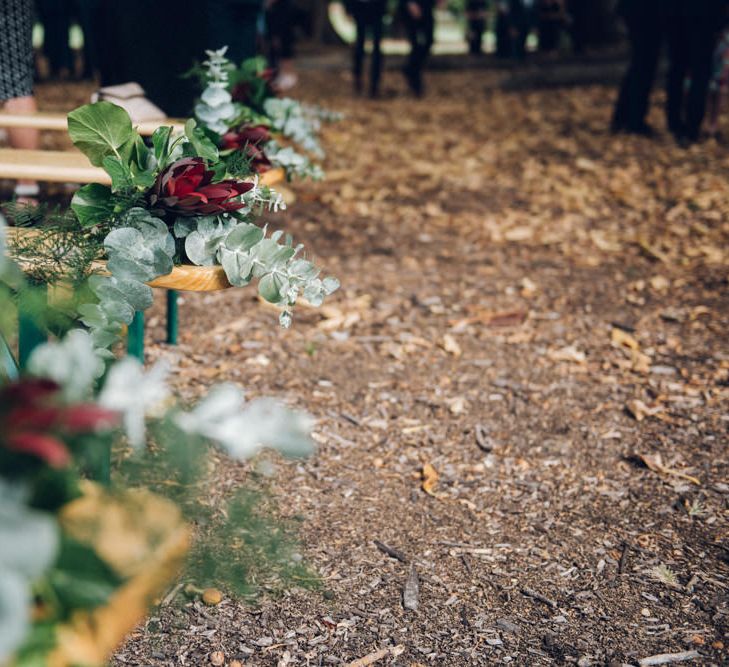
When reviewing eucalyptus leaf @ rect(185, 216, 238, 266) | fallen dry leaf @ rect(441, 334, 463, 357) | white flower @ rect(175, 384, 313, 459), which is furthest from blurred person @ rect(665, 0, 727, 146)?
white flower @ rect(175, 384, 313, 459)

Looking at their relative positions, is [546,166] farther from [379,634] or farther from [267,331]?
[379,634]

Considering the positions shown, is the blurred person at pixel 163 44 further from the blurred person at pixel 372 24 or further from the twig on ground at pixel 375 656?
the blurred person at pixel 372 24

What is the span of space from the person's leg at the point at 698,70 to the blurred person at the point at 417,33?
3459 millimetres

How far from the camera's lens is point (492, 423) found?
114 inches

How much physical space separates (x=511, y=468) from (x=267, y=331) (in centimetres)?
133

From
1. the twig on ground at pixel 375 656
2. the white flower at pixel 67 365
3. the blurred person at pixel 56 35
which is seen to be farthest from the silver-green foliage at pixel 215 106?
the blurred person at pixel 56 35

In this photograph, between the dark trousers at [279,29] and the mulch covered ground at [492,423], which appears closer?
the mulch covered ground at [492,423]

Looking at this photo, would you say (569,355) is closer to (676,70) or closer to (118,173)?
(118,173)

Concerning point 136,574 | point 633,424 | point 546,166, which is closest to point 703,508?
point 633,424

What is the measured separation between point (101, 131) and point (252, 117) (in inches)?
40.9

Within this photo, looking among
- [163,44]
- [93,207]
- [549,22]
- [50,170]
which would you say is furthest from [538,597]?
[549,22]

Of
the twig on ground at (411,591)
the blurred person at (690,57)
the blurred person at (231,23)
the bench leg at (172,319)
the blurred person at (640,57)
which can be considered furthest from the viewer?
the blurred person at (640,57)

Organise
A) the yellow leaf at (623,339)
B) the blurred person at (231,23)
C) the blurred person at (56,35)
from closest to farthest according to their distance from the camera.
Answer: the blurred person at (231,23) → the yellow leaf at (623,339) → the blurred person at (56,35)

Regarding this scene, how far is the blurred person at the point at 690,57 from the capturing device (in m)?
6.73
